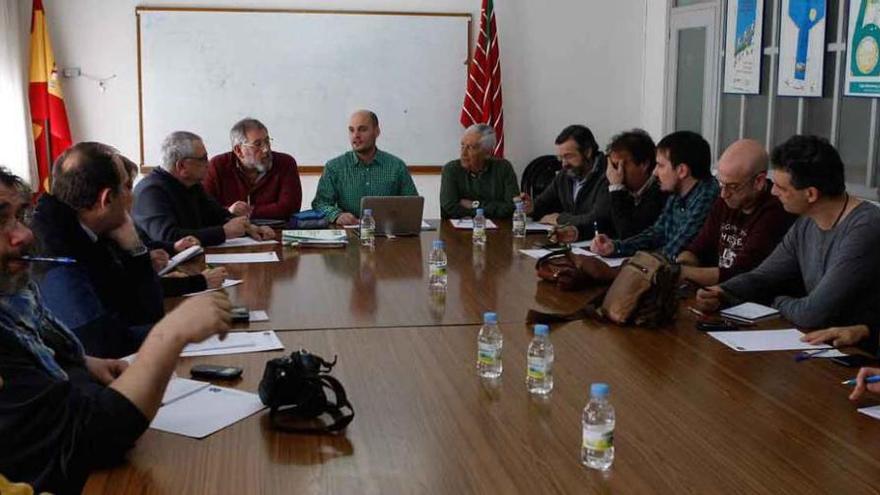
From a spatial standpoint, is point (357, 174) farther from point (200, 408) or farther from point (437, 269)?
point (200, 408)

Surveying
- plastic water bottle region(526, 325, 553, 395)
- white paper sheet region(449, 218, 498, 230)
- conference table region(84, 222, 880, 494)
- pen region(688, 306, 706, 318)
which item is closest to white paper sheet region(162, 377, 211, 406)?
conference table region(84, 222, 880, 494)

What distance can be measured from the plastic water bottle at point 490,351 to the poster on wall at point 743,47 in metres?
4.22

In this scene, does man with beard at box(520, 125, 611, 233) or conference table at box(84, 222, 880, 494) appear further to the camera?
man with beard at box(520, 125, 611, 233)

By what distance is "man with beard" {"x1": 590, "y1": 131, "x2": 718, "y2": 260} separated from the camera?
4270mm

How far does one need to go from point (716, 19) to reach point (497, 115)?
174 centimetres

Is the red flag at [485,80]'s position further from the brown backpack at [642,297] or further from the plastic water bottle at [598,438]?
the plastic water bottle at [598,438]

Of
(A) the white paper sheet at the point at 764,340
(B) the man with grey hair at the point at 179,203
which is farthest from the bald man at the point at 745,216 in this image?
(B) the man with grey hair at the point at 179,203

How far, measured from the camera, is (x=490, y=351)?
2.36 metres

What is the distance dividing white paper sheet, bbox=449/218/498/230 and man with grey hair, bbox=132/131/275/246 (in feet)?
3.47

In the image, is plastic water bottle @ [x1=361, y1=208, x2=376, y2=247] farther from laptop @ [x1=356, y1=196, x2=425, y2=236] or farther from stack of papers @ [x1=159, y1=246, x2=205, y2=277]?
stack of papers @ [x1=159, y1=246, x2=205, y2=277]

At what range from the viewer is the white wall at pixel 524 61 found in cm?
668

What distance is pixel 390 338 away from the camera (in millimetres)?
2752

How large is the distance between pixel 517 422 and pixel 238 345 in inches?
37.9

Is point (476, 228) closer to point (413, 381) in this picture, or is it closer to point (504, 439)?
point (413, 381)
